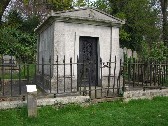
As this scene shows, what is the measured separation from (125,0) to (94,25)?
53.9ft

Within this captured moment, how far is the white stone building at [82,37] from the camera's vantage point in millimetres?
9461

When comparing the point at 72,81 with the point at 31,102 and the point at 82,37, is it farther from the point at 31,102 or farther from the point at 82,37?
the point at 31,102

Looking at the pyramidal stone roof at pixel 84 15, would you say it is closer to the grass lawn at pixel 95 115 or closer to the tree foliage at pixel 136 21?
Result: the grass lawn at pixel 95 115

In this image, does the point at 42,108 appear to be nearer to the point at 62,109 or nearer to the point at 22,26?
the point at 62,109

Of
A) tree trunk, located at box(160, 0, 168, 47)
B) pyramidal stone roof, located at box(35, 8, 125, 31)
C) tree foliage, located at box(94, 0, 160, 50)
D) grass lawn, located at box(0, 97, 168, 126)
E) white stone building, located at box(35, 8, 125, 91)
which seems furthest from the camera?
tree trunk, located at box(160, 0, 168, 47)

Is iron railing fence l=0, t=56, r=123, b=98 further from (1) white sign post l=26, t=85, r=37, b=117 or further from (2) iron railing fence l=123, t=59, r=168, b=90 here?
(1) white sign post l=26, t=85, r=37, b=117

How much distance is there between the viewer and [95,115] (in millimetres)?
6809

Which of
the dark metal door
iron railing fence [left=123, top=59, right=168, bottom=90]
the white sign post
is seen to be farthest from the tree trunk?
the white sign post

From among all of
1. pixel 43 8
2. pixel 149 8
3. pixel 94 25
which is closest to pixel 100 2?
pixel 149 8

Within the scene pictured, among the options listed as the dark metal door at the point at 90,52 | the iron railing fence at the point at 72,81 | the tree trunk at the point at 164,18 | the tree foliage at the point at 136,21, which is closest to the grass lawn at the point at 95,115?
the iron railing fence at the point at 72,81

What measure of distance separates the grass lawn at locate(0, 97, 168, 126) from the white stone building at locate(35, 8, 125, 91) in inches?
77.7

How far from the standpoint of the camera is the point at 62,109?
7.20m

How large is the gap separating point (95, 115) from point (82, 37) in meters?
4.08

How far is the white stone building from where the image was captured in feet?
31.0
